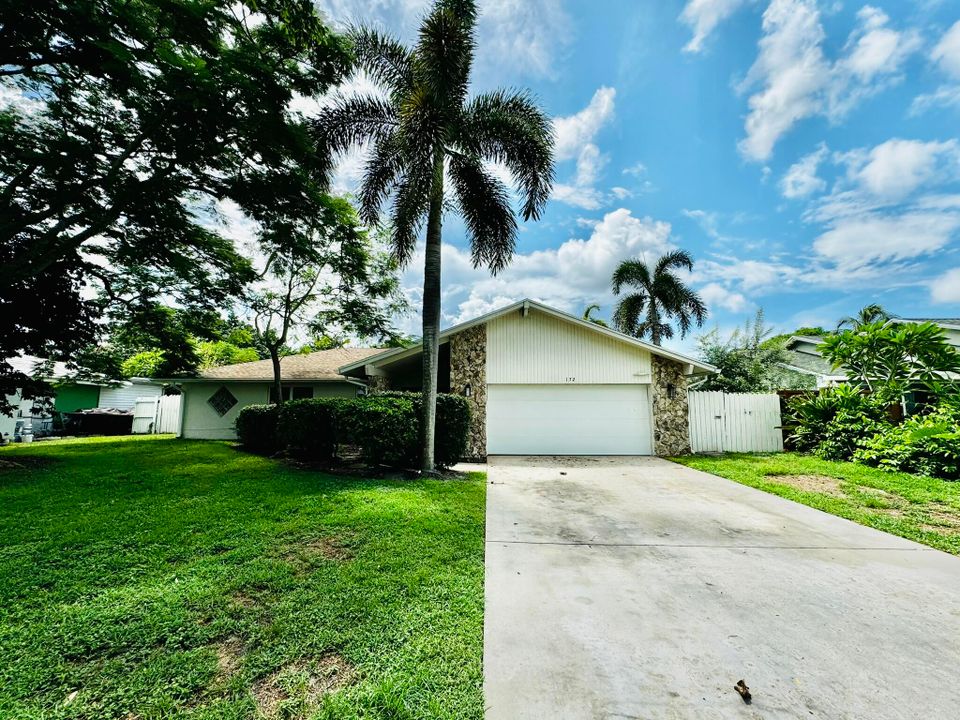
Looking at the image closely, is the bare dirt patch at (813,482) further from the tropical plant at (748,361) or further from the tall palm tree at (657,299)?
the tall palm tree at (657,299)

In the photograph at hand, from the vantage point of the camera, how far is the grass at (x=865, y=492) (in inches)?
190

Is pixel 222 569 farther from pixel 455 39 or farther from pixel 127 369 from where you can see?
pixel 127 369

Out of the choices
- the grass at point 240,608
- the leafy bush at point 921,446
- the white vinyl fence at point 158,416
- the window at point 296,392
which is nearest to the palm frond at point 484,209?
the grass at point 240,608

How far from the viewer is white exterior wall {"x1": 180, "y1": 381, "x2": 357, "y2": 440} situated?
627 inches

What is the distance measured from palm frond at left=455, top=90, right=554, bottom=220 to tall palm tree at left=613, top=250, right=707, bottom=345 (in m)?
12.8

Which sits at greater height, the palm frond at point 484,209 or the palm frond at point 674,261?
the palm frond at point 674,261

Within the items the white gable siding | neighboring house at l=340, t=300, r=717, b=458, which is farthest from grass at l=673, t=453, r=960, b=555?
the white gable siding

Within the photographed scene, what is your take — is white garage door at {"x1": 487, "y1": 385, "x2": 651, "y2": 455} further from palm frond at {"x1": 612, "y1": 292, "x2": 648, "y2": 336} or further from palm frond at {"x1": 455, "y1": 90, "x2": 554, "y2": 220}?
palm frond at {"x1": 612, "y1": 292, "x2": 648, "y2": 336}

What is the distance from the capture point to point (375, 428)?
732cm

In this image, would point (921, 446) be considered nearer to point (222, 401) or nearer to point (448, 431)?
point (448, 431)

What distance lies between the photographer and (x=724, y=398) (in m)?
11.9

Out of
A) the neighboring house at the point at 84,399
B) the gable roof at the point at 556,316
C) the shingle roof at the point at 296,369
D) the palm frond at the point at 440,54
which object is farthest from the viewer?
the neighboring house at the point at 84,399

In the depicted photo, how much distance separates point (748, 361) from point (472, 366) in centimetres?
1134

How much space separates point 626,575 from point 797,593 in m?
A: 1.33
